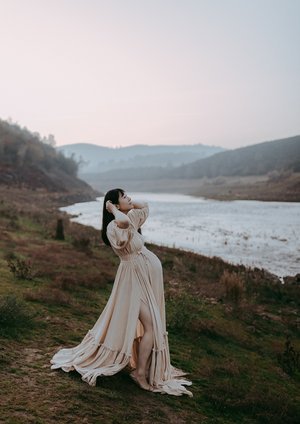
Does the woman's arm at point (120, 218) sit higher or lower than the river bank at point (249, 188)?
lower

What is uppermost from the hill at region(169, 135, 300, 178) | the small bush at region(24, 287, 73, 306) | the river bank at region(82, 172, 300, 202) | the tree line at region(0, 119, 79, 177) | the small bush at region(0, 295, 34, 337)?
the hill at region(169, 135, 300, 178)

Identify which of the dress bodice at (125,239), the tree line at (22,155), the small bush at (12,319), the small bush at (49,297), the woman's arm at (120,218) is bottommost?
the small bush at (49,297)

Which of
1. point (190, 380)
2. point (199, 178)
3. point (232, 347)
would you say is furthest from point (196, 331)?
point (199, 178)

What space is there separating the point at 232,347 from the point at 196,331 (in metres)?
0.86

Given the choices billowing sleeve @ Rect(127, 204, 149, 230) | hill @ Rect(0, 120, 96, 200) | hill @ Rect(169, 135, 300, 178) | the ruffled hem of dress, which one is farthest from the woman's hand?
hill @ Rect(169, 135, 300, 178)

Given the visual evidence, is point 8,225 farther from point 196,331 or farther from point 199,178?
point 199,178

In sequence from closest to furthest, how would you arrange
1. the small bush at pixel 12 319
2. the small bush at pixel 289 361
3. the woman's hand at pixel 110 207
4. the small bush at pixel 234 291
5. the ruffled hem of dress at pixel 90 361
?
the ruffled hem of dress at pixel 90 361
the woman's hand at pixel 110 207
the small bush at pixel 12 319
the small bush at pixel 289 361
the small bush at pixel 234 291

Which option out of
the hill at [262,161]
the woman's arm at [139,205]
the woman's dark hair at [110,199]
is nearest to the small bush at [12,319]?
the woman's dark hair at [110,199]

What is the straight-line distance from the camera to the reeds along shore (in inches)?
189

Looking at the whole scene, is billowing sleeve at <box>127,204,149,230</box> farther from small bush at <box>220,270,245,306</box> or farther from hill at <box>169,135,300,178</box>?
hill at <box>169,135,300,178</box>

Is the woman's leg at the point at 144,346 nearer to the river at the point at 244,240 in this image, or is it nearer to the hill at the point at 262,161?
the river at the point at 244,240

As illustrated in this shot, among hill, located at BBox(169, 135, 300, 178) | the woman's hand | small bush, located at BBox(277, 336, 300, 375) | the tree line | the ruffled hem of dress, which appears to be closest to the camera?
the ruffled hem of dress

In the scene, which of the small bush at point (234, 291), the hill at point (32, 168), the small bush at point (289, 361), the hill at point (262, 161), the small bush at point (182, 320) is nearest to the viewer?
the small bush at point (289, 361)

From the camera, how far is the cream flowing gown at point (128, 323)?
17.0 feet
